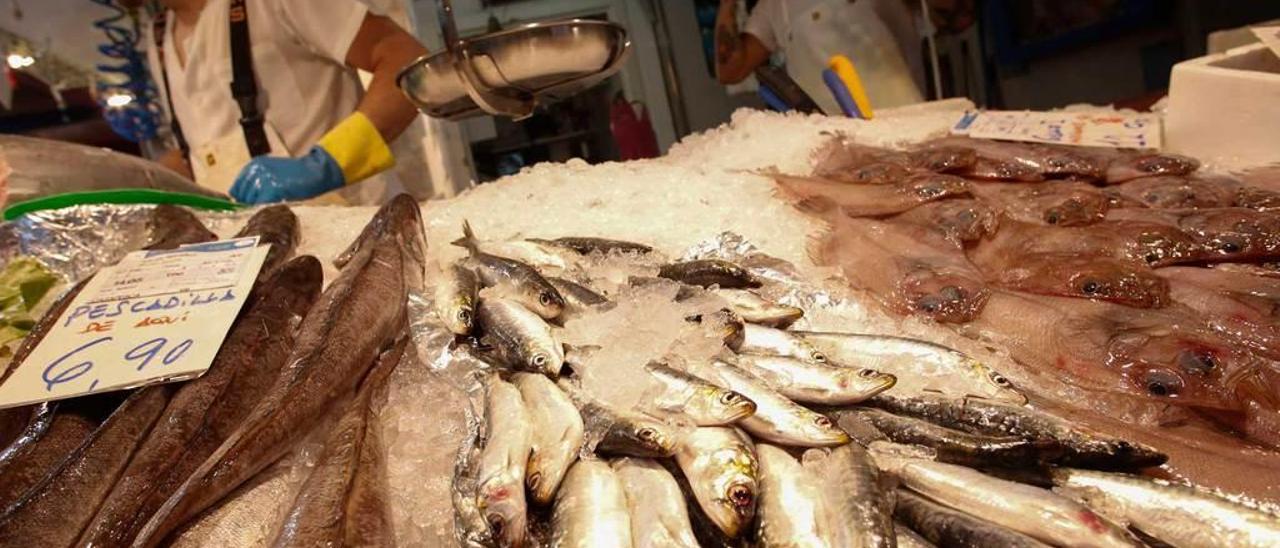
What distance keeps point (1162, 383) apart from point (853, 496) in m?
0.80

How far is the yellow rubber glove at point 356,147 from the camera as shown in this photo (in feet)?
10.9

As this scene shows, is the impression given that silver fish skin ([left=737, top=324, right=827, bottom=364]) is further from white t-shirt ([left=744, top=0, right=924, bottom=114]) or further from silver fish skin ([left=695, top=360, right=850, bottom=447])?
white t-shirt ([left=744, top=0, right=924, bottom=114])

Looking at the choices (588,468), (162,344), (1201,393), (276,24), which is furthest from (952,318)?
(276,24)

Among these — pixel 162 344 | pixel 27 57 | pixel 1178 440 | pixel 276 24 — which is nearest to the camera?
pixel 1178 440

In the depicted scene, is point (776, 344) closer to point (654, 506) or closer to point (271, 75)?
point (654, 506)

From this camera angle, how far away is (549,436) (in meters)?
1.14

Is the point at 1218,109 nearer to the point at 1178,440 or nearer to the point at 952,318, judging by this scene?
the point at 952,318

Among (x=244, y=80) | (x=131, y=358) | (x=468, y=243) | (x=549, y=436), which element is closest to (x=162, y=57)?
(x=244, y=80)

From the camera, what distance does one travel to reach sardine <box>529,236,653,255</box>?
2053mm

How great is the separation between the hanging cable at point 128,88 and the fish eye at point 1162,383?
6.82 meters

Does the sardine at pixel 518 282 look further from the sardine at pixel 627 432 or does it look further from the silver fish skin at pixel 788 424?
the silver fish skin at pixel 788 424

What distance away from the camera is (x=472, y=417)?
1.28 meters

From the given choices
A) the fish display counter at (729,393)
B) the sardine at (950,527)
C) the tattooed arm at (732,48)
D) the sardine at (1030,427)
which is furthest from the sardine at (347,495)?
the tattooed arm at (732,48)

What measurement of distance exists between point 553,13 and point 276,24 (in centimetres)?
316
